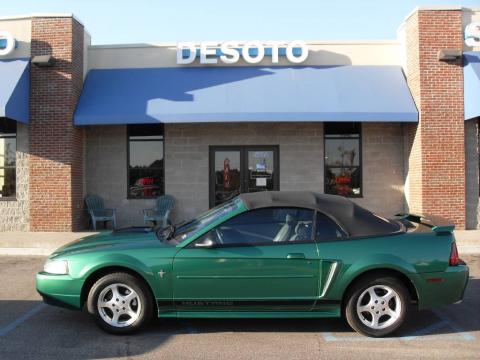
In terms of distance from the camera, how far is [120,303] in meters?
4.95

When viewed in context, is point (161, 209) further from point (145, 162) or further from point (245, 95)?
point (245, 95)

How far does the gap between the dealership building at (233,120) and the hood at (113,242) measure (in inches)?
237

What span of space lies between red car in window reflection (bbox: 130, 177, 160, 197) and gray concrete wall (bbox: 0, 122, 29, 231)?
270 cm

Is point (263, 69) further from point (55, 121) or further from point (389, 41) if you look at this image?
point (55, 121)

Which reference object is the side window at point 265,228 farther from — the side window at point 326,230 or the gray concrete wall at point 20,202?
the gray concrete wall at point 20,202

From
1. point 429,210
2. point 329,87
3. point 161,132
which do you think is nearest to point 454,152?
point 429,210

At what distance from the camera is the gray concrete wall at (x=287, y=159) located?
12734mm

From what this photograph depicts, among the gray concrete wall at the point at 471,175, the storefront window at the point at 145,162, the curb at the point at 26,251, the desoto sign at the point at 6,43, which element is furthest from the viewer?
the storefront window at the point at 145,162

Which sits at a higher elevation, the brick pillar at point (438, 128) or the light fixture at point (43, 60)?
the light fixture at point (43, 60)

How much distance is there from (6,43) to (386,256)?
36.1 feet

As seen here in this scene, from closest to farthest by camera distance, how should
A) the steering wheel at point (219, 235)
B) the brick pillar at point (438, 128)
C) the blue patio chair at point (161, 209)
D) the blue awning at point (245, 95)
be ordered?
the steering wheel at point (219, 235) → the blue awning at point (245, 95) → the brick pillar at point (438, 128) → the blue patio chair at point (161, 209)

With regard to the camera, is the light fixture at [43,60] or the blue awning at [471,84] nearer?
the blue awning at [471,84]

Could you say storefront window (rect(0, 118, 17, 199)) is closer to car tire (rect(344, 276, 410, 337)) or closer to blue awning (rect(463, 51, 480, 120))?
car tire (rect(344, 276, 410, 337))

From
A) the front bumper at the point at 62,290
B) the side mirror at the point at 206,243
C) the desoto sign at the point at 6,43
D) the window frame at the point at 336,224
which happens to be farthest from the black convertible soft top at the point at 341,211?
the desoto sign at the point at 6,43
